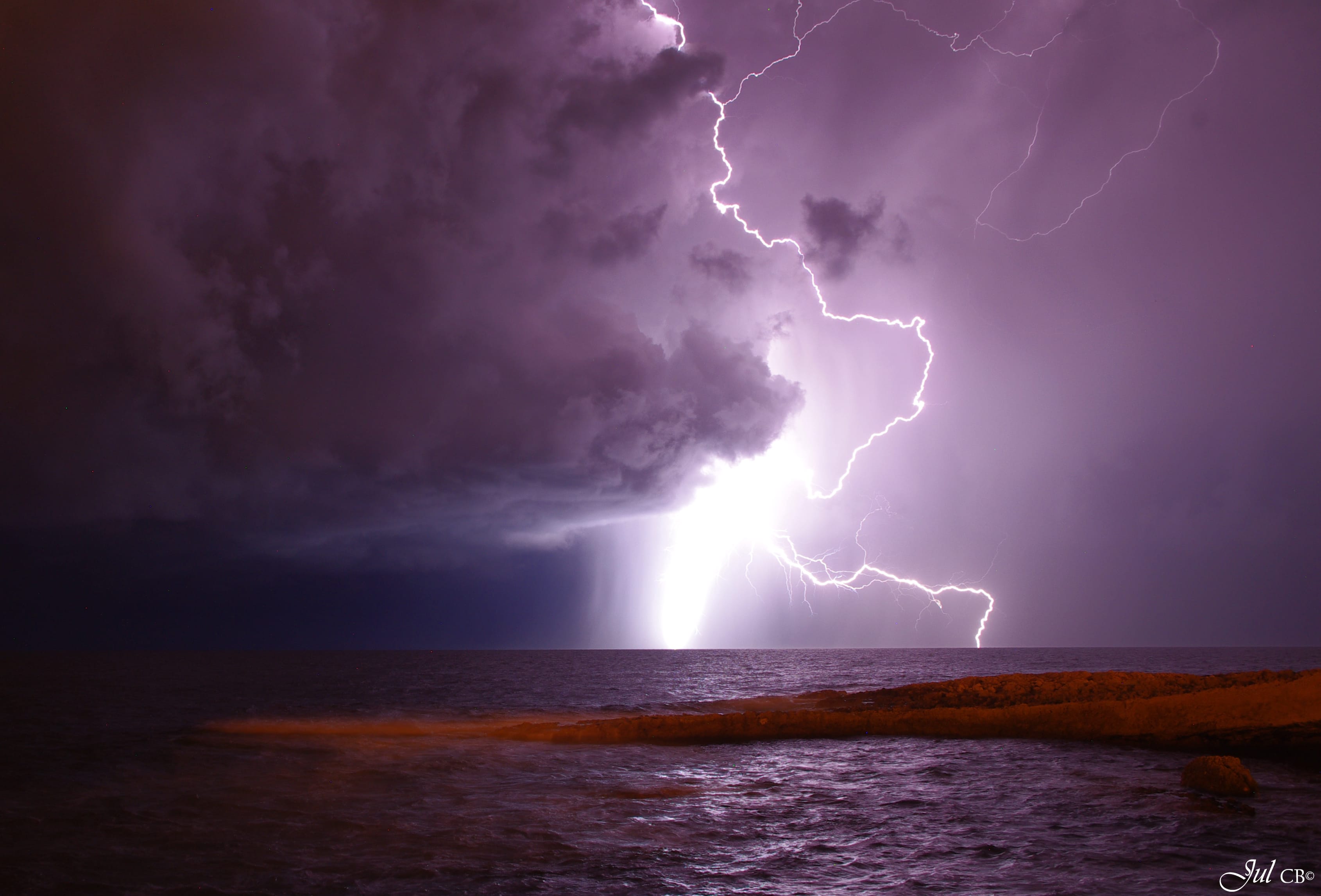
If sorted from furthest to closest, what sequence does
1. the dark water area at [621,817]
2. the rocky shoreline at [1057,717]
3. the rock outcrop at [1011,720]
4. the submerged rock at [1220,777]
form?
the rock outcrop at [1011,720] < the rocky shoreline at [1057,717] < the submerged rock at [1220,777] < the dark water area at [621,817]

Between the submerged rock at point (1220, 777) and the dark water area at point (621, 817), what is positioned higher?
the submerged rock at point (1220, 777)

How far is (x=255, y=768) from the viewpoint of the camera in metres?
18.6

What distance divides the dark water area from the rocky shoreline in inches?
34.3

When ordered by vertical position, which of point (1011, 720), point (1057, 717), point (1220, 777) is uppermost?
point (1220, 777)

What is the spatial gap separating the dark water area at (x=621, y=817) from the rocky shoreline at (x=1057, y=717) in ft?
2.86

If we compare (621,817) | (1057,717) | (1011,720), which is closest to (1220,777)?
(1057,717)

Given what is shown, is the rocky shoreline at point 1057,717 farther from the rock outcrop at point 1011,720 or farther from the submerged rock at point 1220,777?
the submerged rock at point 1220,777

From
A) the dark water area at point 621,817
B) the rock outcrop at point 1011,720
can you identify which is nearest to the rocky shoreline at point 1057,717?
the rock outcrop at point 1011,720

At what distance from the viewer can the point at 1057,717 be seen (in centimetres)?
2131

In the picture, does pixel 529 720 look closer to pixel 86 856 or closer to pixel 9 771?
pixel 9 771

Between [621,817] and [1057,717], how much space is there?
15.4 m

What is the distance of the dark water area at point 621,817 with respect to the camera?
931 centimetres

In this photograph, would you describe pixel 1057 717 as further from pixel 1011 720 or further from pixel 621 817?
pixel 621 817

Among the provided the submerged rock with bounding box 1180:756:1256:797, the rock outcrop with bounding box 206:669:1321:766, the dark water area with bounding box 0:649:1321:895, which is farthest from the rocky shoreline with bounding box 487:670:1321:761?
the submerged rock with bounding box 1180:756:1256:797
